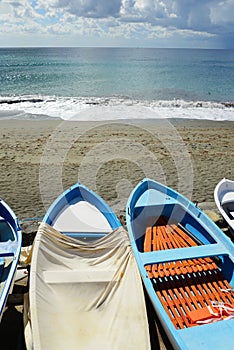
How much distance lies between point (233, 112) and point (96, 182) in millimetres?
14211

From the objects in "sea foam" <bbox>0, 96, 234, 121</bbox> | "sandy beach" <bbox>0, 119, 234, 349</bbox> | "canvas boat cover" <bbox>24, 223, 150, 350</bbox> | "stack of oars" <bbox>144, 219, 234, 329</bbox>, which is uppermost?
"canvas boat cover" <bbox>24, 223, 150, 350</bbox>

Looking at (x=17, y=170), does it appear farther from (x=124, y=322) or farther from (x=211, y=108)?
(x=211, y=108)

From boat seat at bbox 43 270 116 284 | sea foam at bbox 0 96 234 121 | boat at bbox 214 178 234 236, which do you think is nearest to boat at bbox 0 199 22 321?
boat seat at bbox 43 270 116 284

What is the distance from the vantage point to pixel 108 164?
987 cm

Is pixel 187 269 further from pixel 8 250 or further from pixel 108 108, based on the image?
pixel 108 108

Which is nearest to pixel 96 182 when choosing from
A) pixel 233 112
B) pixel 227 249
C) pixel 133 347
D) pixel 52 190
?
pixel 52 190

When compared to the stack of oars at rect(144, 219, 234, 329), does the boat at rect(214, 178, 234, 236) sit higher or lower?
higher

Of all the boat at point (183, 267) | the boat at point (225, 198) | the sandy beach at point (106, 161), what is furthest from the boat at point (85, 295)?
the boat at point (225, 198)

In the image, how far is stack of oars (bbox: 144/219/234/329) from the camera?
4.18 metres

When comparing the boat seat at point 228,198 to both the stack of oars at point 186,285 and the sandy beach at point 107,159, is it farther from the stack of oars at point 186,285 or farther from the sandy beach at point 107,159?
the stack of oars at point 186,285

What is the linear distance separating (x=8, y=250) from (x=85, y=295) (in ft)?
4.23

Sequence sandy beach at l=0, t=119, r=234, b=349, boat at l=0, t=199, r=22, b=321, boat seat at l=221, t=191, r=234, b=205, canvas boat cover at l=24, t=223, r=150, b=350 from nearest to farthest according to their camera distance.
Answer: canvas boat cover at l=24, t=223, r=150, b=350
boat at l=0, t=199, r=22, b=321
boat seat at l=221, t=191, r=234, b=205
sandy beach at l=0, t=119, r=234, b=349

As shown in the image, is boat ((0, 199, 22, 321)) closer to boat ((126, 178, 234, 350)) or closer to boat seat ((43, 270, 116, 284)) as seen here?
boat seat ((43, 270, 116, 284))

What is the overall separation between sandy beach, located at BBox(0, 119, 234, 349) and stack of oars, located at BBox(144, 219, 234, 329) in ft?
6.65
